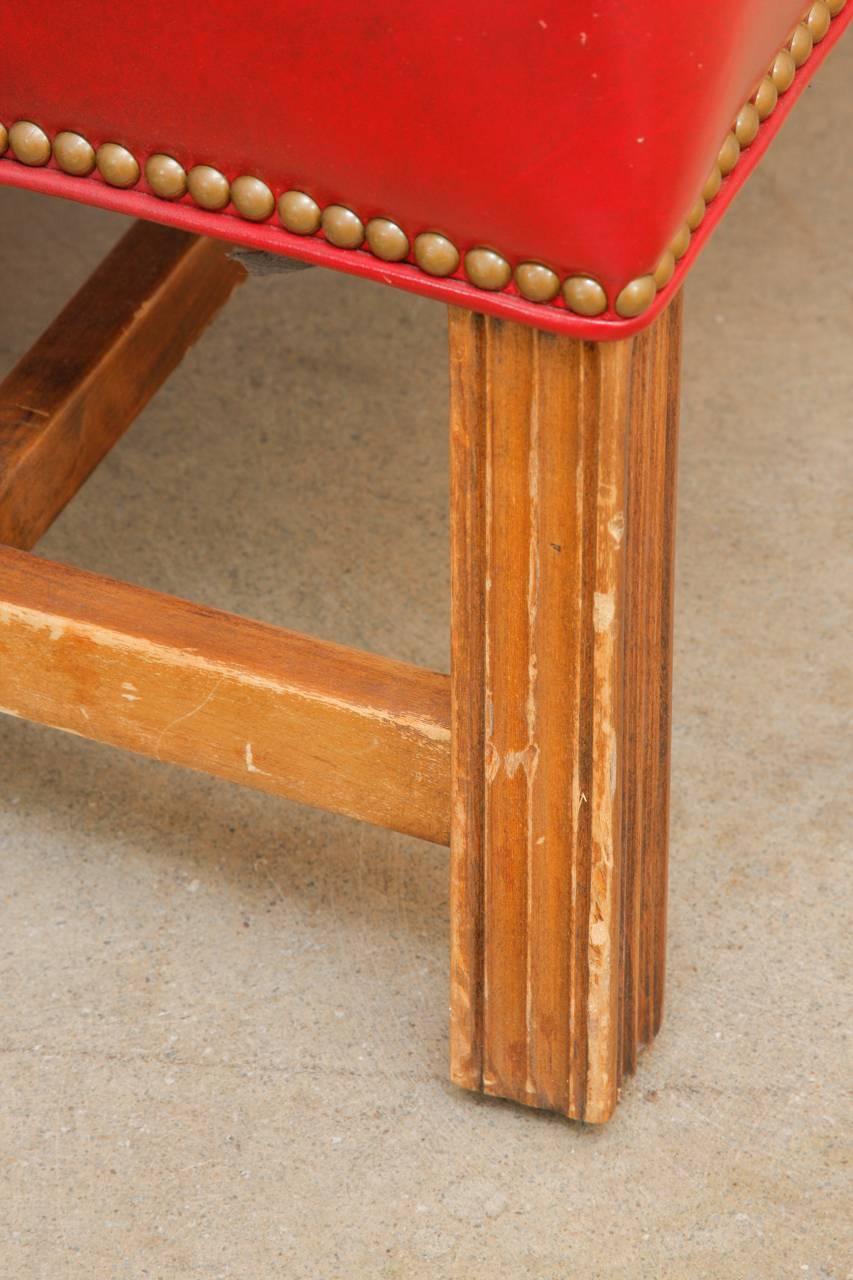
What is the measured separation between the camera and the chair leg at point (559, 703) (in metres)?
0.76

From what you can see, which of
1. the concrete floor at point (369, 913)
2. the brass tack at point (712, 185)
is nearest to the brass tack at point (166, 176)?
the brass tack at point (712, 185)

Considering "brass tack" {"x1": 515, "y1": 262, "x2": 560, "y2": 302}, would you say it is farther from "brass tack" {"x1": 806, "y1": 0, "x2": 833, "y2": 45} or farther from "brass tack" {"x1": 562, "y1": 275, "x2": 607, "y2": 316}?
"brass tack" {"x1": 806, "y1": 0, "x2": 833, "y2": 45}

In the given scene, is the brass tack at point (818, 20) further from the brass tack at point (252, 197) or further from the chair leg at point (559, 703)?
the brass tack at point (252, 197)

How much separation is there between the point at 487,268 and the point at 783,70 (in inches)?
7.5

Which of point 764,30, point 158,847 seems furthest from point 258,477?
point 764,30

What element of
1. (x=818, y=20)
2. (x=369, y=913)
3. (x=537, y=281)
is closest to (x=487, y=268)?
(x=537, y=281)

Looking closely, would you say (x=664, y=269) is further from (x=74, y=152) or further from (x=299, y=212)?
(x=74, y=152)

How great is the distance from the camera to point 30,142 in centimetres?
79

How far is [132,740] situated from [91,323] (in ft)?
1.05

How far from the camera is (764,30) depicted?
2.46ft

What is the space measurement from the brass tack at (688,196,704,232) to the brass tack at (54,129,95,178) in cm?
25

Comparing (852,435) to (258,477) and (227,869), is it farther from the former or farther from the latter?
(227,869)

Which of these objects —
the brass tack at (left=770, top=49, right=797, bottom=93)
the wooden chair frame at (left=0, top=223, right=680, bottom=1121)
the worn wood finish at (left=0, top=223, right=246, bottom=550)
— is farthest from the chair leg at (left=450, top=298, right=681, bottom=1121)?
the worn wood finish at (left=0, top=223, right=246, bottom=550)

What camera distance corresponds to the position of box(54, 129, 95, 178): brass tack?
78 cm
